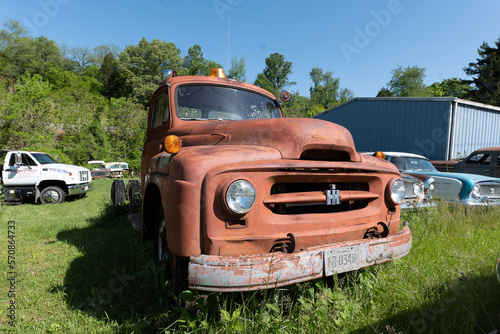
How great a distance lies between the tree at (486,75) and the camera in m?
30.1

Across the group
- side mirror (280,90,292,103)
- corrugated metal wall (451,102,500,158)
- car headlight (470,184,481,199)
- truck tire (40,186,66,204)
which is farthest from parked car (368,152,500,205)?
truck tire (40,186,66,204)

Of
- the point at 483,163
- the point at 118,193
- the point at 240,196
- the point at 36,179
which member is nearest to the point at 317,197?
the point at 240,196

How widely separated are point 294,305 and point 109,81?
198 ft

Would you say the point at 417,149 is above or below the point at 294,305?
above

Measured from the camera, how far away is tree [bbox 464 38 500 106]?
3006 cm

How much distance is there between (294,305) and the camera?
2307 millimetres

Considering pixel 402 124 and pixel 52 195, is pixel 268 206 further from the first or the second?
pixel 402 124

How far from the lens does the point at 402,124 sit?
15.4 m

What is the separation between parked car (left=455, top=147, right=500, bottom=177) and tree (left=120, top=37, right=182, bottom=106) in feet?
142

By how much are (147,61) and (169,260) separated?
168 ft

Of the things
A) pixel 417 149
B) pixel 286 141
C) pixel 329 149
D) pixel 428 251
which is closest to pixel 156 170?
pixel 286 141

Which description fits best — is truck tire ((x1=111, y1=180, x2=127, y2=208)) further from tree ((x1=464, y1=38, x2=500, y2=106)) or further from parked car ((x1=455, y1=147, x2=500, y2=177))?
tree ((x1=464, y1=38, x2=500, y2=106))

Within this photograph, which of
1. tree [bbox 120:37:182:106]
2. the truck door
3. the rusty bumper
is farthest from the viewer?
tree [bbox 120:37:182:106]

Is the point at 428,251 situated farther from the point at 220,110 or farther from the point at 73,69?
the point at 73,69
